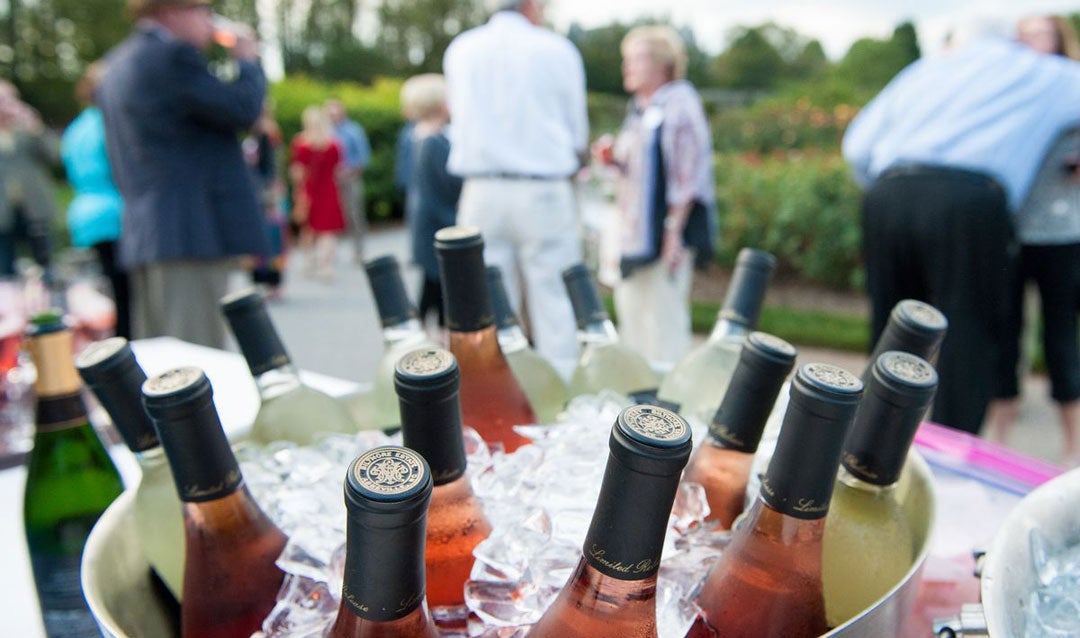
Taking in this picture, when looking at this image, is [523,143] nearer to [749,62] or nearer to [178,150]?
[178,150]

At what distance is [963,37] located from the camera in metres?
2.47

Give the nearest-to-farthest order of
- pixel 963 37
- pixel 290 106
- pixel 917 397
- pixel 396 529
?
pixel 396 529
pixel 917 397
pixel 963 37
pixel 290 106

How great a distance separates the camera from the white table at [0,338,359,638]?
917 mm

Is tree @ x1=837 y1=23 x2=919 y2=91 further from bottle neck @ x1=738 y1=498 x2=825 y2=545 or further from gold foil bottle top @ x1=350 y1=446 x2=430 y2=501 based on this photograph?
gold foil bottle top @ x1=350 y1=446 x2=430 y2=501

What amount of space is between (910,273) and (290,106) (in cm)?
1089

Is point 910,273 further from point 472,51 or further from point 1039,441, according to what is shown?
point 472,51

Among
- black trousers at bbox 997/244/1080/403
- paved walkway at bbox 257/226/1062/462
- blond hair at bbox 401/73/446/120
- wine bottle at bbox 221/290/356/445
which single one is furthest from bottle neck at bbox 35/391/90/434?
blond hair at bbox 401/73/446/120

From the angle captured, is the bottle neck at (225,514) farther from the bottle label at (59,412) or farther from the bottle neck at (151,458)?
the bottle label at (59,412)

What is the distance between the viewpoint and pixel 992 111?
7.45 ft

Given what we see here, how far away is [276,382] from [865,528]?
68 cm

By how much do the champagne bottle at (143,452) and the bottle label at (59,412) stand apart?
0.28m

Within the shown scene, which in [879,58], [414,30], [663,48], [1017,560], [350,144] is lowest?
[350,144]

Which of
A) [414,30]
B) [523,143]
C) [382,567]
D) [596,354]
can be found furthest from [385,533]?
[414,30]

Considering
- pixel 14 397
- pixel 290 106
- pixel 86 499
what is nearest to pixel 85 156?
pixel 14 397
